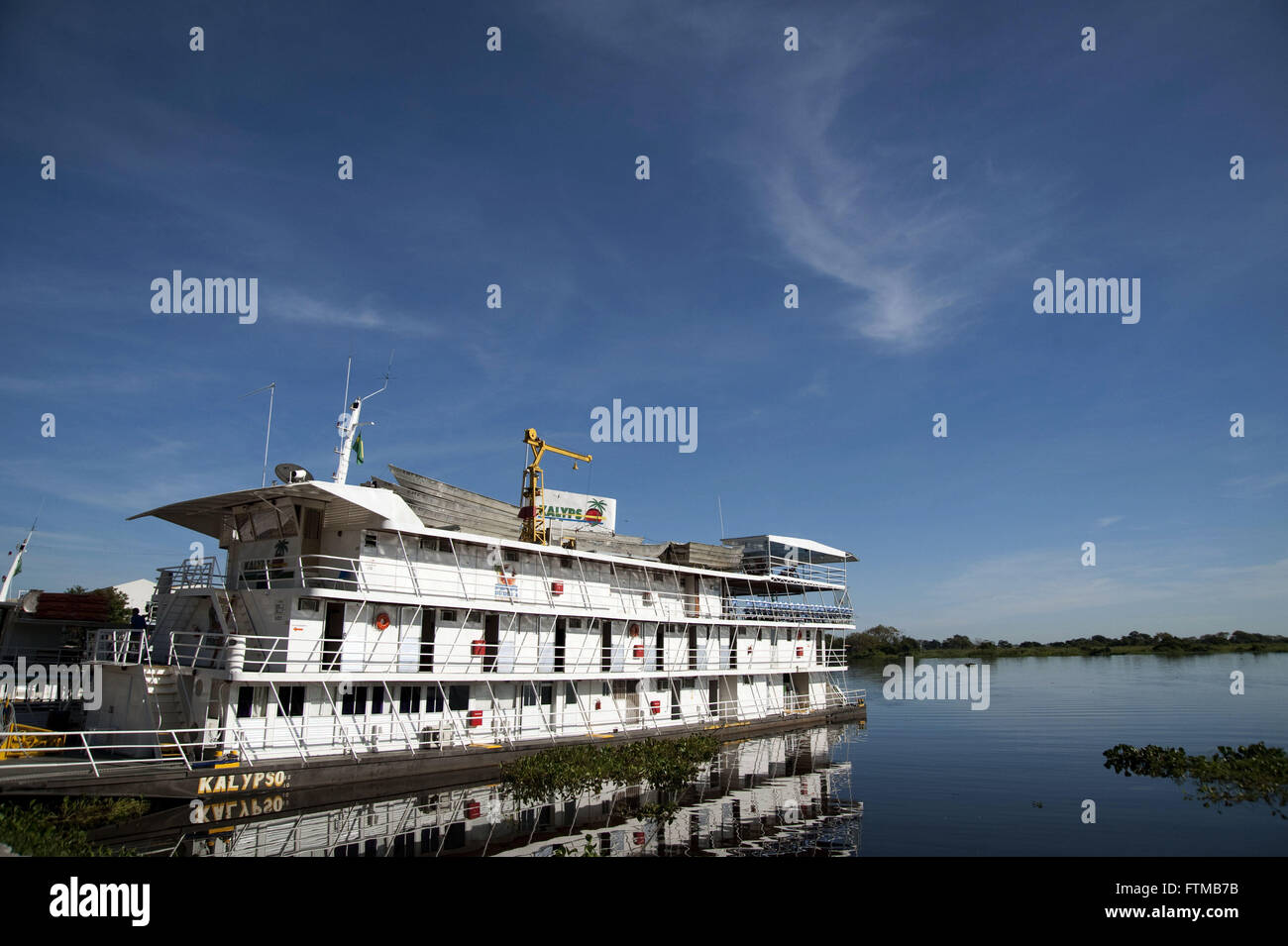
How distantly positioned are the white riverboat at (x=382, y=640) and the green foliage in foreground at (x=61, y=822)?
941 millimetres

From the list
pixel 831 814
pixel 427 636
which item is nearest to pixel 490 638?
pixel 427 636

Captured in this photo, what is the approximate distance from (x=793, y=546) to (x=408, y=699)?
2421cm

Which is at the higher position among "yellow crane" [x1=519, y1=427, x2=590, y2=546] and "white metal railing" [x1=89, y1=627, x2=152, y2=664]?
"yellow crane" [x1=519, y1=427, x2=590, y2=546]

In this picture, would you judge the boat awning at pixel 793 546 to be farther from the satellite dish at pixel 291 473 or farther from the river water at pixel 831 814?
the satellite dish at pixel 291 473

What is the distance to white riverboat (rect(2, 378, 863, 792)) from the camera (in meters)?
22.1

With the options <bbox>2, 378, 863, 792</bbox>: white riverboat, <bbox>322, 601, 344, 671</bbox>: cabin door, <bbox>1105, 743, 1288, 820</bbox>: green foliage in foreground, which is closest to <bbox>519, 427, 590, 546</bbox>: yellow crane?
<bbox>2, 378, 863, 792</bbox>: white riverboat

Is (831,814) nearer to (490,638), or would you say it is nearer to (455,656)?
(490,638)

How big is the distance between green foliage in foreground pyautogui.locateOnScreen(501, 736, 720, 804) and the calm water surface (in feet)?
20.7

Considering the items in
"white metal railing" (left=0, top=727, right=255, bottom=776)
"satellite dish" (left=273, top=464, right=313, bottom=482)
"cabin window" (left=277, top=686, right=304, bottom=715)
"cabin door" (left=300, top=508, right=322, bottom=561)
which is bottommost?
"white metal railing" (left=0, top=727, right=255, bottom=776)

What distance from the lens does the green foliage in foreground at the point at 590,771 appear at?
2214 cm

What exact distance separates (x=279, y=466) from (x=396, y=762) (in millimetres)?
10869

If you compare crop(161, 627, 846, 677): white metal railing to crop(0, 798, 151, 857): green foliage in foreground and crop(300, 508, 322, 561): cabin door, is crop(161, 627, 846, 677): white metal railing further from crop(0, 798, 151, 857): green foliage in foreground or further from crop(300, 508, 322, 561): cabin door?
crop(0, 798, 151, 857): green foliage in foreground

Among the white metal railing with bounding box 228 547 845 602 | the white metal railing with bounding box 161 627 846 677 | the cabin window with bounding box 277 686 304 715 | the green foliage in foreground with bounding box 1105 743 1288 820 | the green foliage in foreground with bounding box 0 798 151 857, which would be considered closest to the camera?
the green foliage in foreground with bounding box 0 798 151 857
